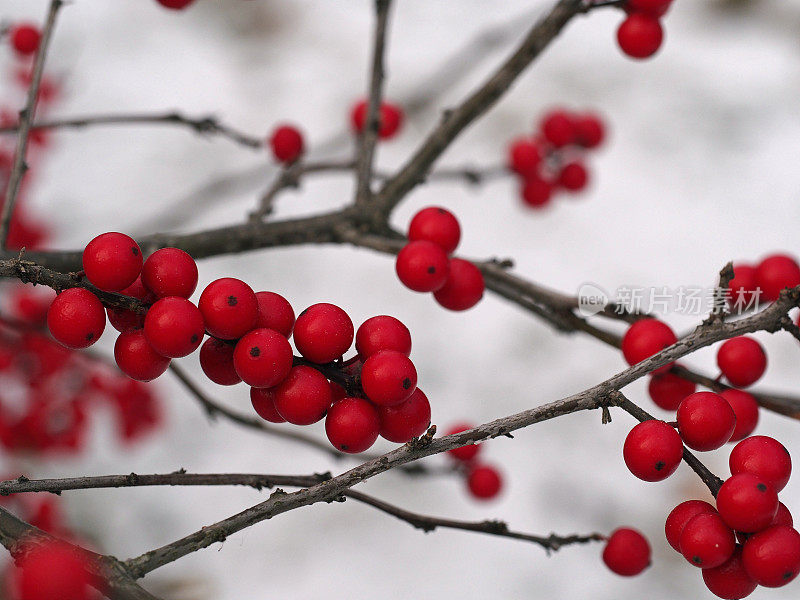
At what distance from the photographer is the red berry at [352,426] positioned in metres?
0.50

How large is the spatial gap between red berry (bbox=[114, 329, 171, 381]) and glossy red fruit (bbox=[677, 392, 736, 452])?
1.12 feet

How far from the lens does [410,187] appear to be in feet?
2.71

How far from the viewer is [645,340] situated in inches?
24.5

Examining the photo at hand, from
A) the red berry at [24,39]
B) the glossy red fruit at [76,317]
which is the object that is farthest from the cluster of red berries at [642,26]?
the red berry at [24,39]

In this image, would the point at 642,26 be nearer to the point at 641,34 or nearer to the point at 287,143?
the point at 641,34

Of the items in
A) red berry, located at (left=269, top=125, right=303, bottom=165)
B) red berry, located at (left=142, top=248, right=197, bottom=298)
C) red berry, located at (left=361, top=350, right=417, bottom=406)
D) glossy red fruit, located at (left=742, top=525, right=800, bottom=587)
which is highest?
red berry, located at (left=269, top=125, right=303, bottom=165)

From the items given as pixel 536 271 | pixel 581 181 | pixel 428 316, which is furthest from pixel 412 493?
pixel 581 181

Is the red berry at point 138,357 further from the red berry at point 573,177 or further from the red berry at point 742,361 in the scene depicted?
the red berry at point 573,177

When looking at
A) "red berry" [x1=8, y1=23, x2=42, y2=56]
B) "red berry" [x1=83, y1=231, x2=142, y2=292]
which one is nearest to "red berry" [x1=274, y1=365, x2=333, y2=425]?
"red berry" [x1=83, y1=231, x2=142, y2=292]

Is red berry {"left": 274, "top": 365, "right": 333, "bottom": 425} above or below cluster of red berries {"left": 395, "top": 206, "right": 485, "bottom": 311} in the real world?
below

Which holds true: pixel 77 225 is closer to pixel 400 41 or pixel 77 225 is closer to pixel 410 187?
pixel 400 41

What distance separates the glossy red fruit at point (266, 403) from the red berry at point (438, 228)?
0.21 metres

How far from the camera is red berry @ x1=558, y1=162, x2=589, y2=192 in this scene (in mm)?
1158

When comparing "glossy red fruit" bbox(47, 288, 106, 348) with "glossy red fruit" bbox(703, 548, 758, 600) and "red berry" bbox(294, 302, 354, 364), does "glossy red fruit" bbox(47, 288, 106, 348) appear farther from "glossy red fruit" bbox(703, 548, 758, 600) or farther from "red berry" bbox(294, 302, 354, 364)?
"glossy red fruit" bbox(703, 548, 758, 600)
